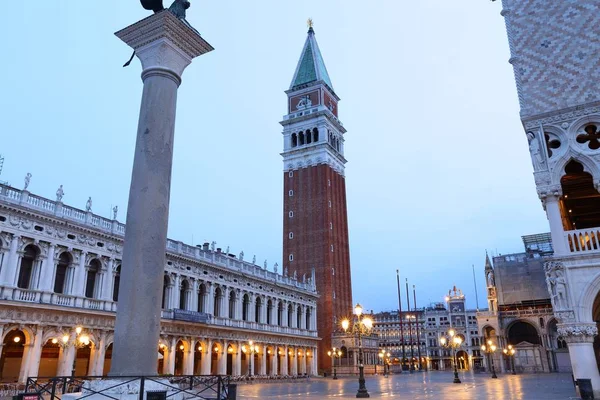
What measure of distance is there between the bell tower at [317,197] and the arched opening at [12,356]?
39276 millimetres

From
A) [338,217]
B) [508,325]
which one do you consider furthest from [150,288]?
[338,217]

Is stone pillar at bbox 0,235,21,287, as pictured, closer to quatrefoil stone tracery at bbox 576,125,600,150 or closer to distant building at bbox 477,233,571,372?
quatrefoil stone tracery at bbox 576,125,600,150

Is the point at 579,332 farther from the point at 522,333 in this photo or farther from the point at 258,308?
the point at 522,333

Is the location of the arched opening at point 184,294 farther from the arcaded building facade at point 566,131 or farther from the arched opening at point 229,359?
the arcaded building facade at point 566,131

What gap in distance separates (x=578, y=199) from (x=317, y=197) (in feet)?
167

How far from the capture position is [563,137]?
16391 mm

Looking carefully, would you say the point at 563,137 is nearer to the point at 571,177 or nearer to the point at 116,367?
the point at 571,177

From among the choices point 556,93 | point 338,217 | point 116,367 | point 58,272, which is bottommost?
point 116,367

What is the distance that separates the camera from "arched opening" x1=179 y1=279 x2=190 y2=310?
39.8m

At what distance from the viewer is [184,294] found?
131 feet

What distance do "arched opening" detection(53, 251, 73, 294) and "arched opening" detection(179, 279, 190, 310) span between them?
429 inches

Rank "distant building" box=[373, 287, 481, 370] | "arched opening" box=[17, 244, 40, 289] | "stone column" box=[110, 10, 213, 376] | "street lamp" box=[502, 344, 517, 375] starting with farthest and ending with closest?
1. "distant building" box=[373, 287, 481, 370]
2. "street lamp" box=[502, 344, 517, 375]
3. "arched opening" box=[17, 244, 40, 289]
4. "stone column" box=[110, 10, 213, 376]

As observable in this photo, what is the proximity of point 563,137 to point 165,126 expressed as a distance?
42.7 feet

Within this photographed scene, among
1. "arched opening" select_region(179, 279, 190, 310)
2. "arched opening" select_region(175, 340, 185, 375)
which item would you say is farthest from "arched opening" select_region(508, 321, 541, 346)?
"arched opening" select_region(179, 279, 190, 310)
